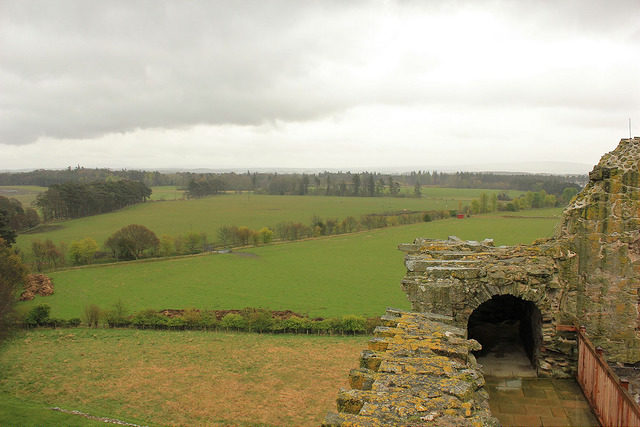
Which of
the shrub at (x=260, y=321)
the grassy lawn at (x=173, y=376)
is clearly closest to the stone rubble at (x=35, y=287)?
the grassy lawn at (x=173, y=376)

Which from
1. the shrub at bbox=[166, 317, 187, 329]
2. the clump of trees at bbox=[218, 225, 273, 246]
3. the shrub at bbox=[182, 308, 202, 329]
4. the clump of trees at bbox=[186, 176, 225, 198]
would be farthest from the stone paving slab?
the clump of trees at bbox=[186, 176, 225, 198]

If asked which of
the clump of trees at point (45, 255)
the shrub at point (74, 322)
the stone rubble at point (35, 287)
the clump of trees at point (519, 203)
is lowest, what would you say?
the shrub at point (74, 322)

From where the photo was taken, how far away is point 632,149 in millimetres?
9297

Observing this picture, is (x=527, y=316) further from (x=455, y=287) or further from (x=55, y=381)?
(x=55, y=381)

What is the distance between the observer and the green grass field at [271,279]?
129 ft

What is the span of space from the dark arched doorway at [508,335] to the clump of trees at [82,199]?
83.9 metres

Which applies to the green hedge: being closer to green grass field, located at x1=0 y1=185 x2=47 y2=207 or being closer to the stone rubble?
the stone rubble

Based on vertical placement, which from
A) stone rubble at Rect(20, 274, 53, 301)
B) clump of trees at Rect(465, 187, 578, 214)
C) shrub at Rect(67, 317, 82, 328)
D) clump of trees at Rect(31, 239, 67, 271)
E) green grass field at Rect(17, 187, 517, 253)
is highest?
clump of trees at Rect(465, 187, 578, 214)

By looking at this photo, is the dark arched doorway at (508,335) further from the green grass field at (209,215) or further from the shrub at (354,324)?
the green grass field at (209,215)

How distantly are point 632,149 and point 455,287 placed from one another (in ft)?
17.9

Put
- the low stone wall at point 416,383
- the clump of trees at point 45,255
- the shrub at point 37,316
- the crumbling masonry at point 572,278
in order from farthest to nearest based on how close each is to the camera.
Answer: the clump of trees at point 45,255
the shrub at point 37,316
the crumbling masonry at point 572,278
the low stone wall at point 416,383

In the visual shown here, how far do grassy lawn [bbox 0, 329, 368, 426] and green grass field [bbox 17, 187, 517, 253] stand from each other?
34.8 meters

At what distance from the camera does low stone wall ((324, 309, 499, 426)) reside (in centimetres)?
446

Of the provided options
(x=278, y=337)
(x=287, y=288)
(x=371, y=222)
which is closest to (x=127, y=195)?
(x=371, y=222)
